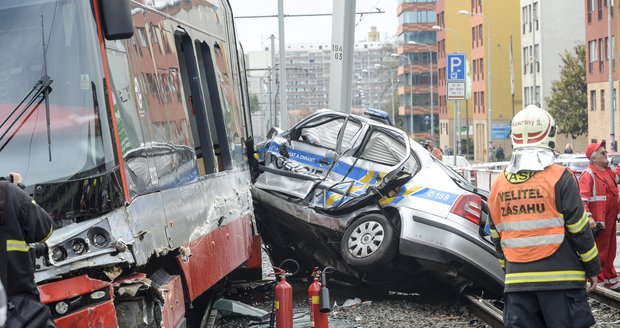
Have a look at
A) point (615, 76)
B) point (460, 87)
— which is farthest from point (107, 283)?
point (615, 76)

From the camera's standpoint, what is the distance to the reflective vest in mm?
6664

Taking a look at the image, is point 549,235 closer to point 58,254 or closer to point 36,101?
point 58,254

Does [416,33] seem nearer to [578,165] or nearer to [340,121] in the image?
[578,165]

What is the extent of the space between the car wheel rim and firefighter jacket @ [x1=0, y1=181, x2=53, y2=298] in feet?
23.8

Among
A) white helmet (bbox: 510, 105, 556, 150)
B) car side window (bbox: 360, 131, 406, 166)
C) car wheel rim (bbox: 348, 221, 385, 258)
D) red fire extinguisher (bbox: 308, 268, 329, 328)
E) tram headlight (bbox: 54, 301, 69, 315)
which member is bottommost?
red fire extinguisher (bbox: 308, 268, 329, 328)

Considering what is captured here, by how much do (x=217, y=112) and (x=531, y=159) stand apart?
5500 mm

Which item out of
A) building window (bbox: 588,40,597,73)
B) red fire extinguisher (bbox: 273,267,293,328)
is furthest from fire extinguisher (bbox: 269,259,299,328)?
building window (bbox: 588,40,597,73)

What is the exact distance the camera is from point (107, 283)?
688 centimetres

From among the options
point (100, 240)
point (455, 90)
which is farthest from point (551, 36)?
point (100, 240)

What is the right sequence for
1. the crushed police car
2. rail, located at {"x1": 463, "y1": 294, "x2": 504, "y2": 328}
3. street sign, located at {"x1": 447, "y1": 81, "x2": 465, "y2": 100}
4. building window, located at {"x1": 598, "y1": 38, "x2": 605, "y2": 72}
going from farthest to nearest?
building window, located at {"x1": 598, "y1": 38, "x2": 605, "y2": 72} → street sign, located at {"x1": 447, "y1": 81, "x2": 465, "y2": 100} → the crushed police car → rail, located at {"x1": 463, "y1": 294, "x2": 504, "y2": 328}

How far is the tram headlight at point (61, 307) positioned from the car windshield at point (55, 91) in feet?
2.49

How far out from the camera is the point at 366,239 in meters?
13.1

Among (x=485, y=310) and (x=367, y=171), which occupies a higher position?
(x=367, y=171)

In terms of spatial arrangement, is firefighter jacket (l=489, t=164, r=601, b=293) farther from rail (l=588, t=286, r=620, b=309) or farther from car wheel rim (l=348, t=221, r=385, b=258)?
car wheel rim (l=348, t=221, r=385, b=258)
